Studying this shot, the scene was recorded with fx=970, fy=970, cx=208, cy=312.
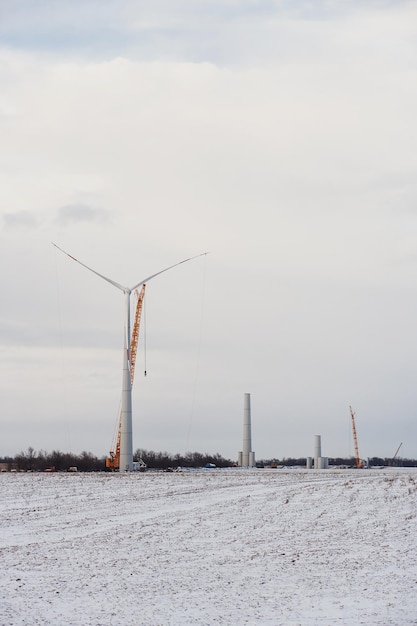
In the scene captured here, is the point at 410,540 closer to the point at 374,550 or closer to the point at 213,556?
the point at 374,550

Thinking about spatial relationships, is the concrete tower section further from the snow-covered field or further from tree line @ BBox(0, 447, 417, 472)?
the snow-covered field

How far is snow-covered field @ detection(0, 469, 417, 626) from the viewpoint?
979 inches

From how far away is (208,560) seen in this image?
3291cm

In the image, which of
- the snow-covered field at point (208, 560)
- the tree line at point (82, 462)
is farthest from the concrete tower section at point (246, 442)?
the snow-covered field at point (208, 560)

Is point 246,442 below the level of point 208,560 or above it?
above

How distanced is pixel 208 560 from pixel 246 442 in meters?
138

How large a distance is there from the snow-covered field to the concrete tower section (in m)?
112

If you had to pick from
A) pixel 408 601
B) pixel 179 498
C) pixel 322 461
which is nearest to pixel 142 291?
pixel 322 461

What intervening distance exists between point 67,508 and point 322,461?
406 feet

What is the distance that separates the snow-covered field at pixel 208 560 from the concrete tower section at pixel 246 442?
4404 inches

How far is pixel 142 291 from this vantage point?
16200cm

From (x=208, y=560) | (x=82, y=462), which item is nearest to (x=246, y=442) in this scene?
(x=82, y=462)

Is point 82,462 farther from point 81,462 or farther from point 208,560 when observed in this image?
point 208,560

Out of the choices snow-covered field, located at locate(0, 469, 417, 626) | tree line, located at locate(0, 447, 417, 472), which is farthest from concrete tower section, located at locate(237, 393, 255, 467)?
snow-covered field, located at locate(0, 469, 417, 626)
